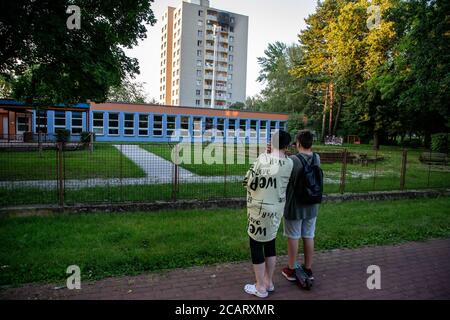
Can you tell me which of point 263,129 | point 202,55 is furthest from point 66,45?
point 202,55

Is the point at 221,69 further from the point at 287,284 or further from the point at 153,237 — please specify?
the point at 287,284

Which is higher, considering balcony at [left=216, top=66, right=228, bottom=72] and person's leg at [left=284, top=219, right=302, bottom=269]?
balcony at [left=216, top=66, right=228, bottom=72]

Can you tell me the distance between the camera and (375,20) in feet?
91.1

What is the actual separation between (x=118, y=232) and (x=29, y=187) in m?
3.56

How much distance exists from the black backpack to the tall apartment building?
70.1m

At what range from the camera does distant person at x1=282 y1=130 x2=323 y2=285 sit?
4090 millimetres

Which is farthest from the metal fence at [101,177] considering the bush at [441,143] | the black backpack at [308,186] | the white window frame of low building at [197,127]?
the white window frame of low building at [197,127]

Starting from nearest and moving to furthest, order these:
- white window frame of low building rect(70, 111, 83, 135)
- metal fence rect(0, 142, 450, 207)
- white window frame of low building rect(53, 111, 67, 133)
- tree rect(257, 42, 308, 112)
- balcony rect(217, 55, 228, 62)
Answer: metal fence rect(0, 142, 450, 207), white window frame of low building rect(53, 111, 67, 133), white window frame of low building rect(70, 111, 83, 135), tree rect(257, 42, 308, 112), balcony rect(217, 55, 228, 62)

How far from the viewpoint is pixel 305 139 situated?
4129 mm

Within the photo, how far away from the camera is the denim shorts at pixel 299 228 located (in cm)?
420

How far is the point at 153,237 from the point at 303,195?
3.01 m

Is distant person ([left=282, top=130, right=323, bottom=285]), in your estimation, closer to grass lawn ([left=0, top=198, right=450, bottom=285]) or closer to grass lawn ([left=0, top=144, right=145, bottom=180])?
grass lawn ([left=0, top=198, right=450, bottom=285])

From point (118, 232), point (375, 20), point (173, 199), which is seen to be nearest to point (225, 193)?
point (173, 199)

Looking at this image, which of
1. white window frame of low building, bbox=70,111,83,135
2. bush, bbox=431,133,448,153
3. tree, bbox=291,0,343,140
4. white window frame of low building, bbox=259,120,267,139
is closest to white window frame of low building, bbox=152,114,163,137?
white window frame of low building, bbox=70,111,83,135
